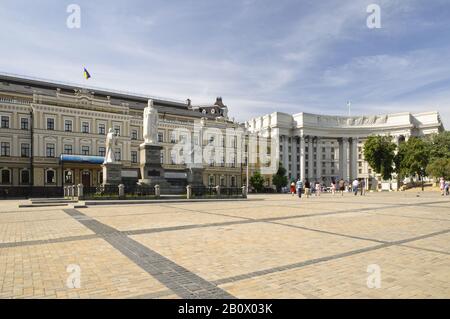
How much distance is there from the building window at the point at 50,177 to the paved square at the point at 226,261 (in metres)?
44.4

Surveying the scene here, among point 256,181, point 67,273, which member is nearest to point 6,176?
point 256,181

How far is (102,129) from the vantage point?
5641cm

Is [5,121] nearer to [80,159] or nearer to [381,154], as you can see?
[80,159]

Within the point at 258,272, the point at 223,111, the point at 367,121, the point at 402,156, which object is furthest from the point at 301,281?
the point at 367,121

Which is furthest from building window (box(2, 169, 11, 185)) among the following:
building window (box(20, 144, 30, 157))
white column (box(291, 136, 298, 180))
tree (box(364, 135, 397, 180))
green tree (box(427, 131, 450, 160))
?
white column (box(291, 136, 298, 180))

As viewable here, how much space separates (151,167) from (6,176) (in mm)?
32942

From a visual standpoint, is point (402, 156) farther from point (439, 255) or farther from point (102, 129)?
point (439, 255)

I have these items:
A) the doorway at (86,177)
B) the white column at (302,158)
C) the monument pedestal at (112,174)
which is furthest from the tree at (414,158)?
the doorway at (86,177)

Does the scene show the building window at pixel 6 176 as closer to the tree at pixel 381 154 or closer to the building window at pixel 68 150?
the building window at pixel 68 150

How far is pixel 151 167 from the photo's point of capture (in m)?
29.8

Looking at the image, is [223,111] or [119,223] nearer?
[119,223]

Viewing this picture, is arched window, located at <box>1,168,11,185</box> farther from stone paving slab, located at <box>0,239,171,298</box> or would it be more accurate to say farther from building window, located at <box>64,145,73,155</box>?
stone paving slab, located at <box>0,239,171,298</box>

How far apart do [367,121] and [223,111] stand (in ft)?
211

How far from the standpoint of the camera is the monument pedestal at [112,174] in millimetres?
28469
